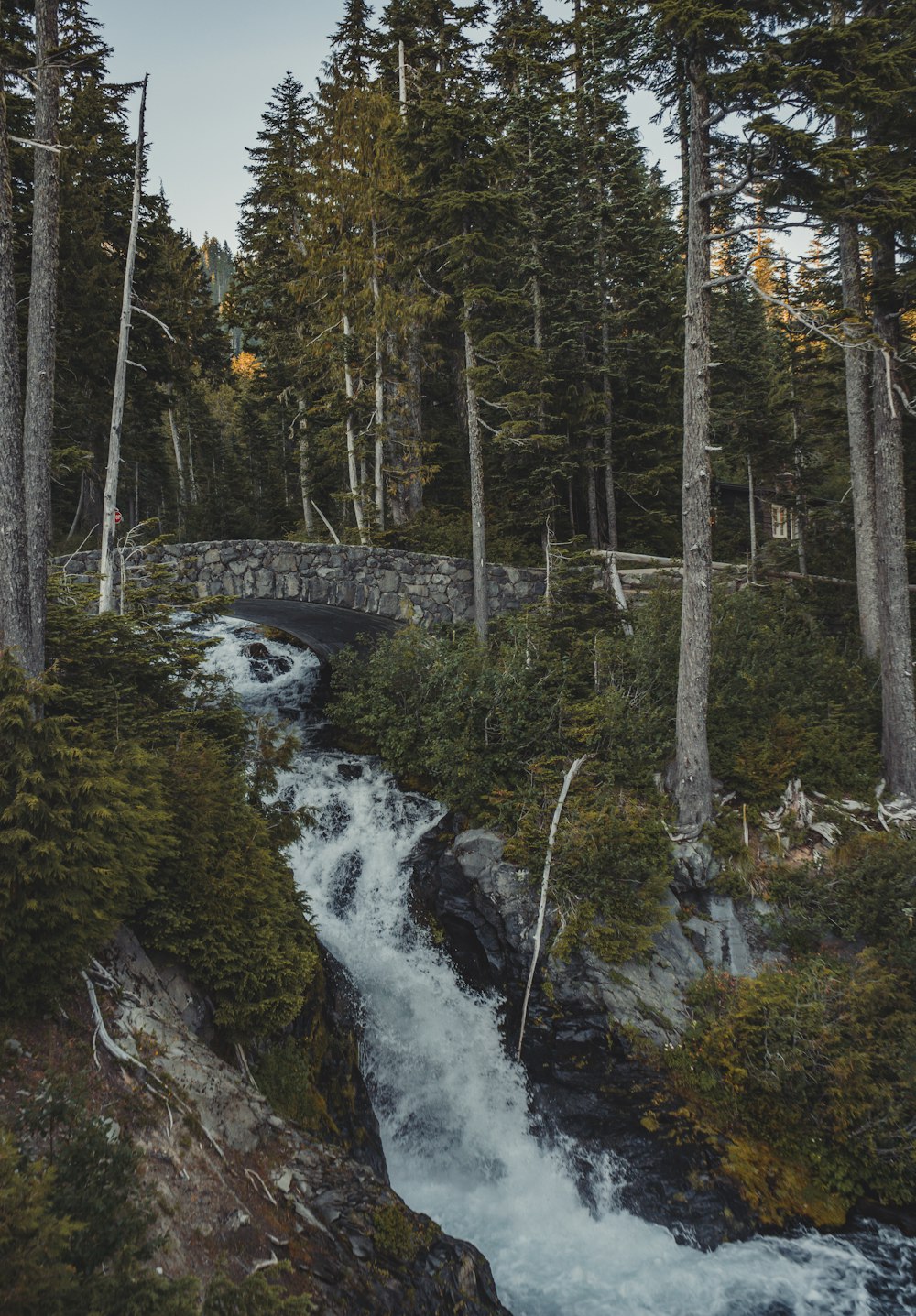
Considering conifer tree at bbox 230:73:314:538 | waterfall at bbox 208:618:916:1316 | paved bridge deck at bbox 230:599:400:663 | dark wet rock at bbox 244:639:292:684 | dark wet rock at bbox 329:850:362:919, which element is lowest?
waterfall at bbox 208:618:916:1316

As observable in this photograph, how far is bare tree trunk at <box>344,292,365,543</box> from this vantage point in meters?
18.6

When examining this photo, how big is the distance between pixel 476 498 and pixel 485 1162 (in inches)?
446

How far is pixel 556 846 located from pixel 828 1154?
442 cm

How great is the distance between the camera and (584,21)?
67.6 ft

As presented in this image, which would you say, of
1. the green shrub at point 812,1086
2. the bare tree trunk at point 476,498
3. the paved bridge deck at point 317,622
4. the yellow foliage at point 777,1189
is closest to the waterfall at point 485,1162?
the yellow foliage at point 777,1189

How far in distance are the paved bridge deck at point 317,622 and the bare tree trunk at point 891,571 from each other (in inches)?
386

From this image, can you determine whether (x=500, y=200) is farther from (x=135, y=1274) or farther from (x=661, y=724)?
(x=135, y=1274)

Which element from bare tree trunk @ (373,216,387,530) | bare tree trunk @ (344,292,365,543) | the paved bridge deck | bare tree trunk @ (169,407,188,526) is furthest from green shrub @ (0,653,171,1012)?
bare tree trunk @ (169,407,188,526)

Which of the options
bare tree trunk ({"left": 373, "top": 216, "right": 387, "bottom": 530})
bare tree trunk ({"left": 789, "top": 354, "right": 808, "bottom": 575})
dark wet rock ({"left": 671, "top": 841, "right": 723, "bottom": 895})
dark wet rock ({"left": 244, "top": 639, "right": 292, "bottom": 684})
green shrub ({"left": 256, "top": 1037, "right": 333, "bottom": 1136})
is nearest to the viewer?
green shrub ({"left": 256, "top": 1037, "right": 333, "bottom": 1136})

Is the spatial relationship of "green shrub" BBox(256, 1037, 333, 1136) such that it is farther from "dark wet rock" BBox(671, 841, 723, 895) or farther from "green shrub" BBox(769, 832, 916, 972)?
"green shrub" BBox(769, 832, 916, 972)

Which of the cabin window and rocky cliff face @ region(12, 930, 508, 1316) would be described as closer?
rocky cliff face @ region(12, 930, 508, 1316)

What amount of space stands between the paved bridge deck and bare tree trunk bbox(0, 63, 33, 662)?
8.65m

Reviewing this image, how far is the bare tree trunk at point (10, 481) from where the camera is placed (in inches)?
274

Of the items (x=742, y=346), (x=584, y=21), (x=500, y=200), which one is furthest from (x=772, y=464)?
(x=584, y=21)
